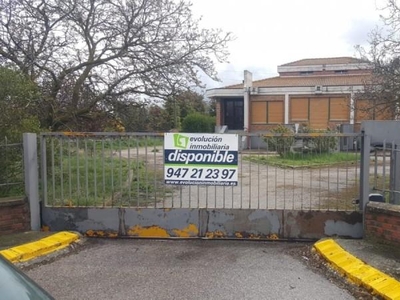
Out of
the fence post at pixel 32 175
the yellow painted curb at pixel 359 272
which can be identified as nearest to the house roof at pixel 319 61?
the yellow painted curb at pixel 359 272

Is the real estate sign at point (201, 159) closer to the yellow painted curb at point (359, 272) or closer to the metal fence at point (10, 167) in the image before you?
the yellow painted curb at point (359, 272)

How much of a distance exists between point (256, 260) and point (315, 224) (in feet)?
4.28

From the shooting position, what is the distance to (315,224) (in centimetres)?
613

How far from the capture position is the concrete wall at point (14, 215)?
608 centimetres

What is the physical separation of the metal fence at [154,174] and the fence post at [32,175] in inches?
5.0

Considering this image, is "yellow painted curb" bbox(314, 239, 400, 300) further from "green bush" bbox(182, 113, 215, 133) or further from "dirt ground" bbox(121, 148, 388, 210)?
"green bush" bbox(182, 113, 215, 133)

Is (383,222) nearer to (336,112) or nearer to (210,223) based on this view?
(210,223)

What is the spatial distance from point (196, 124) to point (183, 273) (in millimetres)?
35828

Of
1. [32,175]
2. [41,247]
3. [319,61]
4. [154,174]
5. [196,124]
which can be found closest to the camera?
[41,247]

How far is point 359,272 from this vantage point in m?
4.58

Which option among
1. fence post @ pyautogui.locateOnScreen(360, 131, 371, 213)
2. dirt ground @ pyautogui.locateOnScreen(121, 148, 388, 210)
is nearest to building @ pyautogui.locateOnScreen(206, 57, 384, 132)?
dirt ground @ pyautogui.locateOnScreen(121, 148, 388, 210)

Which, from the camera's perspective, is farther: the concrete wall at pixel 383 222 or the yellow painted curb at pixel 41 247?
the concrete wall at pixel 383 222

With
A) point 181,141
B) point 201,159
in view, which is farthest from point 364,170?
point 181,141

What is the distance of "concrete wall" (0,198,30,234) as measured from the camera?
6.08 metres
